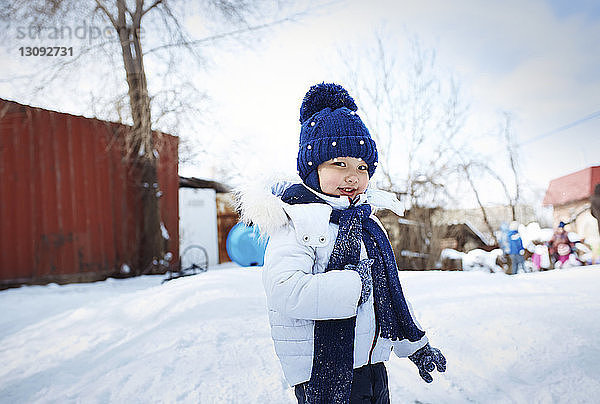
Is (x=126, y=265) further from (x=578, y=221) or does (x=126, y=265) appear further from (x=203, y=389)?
(x=578, y=221)

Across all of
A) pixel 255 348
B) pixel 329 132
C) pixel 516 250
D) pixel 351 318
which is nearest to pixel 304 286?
pixel 351 318

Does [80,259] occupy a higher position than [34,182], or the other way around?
[34,182]

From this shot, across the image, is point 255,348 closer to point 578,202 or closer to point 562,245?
point 578,202

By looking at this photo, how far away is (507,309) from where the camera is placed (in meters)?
2.38

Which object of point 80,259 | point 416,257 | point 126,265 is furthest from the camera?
point 416,257

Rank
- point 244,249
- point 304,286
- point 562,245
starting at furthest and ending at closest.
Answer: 1. point 562,245
2. point 244,249
3. point 304,286

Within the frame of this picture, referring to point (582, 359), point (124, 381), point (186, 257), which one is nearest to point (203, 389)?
point (124, 381)

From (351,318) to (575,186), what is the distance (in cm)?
631

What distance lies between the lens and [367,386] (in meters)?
1.21

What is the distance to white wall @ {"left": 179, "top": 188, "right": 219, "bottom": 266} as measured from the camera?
10969 millimetres

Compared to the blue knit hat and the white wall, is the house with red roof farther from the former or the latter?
the white wall

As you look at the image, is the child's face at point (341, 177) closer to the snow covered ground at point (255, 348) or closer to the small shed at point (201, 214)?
the snow covered ground at point (255, 348)

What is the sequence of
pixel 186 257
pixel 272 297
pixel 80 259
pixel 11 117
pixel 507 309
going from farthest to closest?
1. pixel 186 257
2. pixel 80 259
3. pixel 11 117
4. pixel 507 309
5. pixel 272 297

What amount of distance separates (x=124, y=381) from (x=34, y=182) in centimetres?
529
